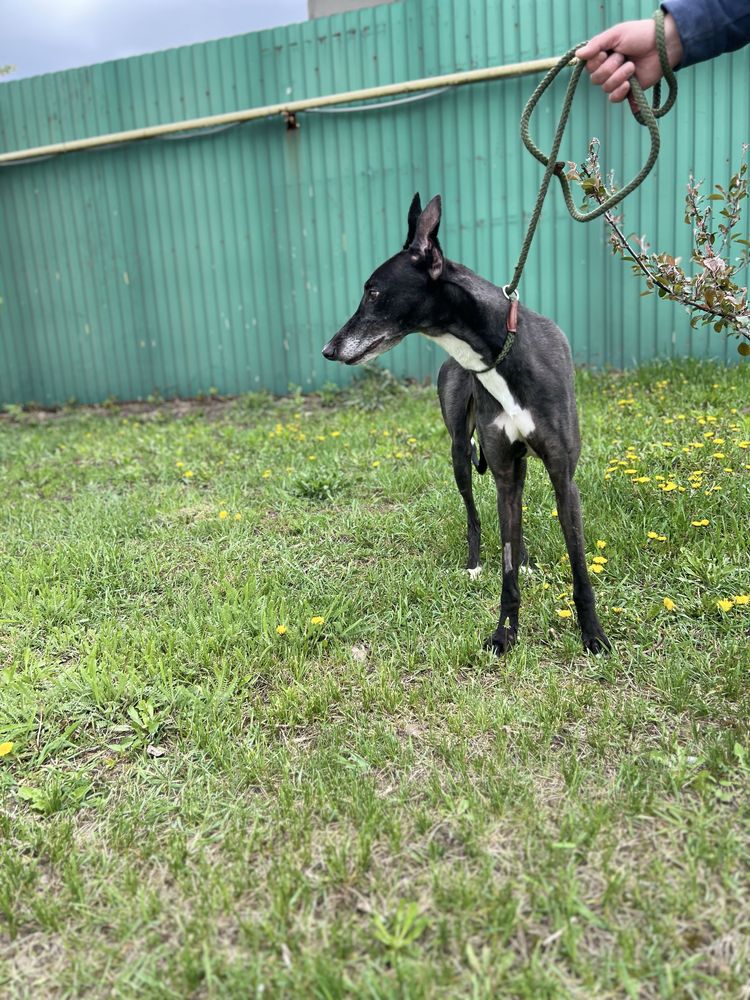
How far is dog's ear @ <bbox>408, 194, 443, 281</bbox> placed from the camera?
7.84 ft

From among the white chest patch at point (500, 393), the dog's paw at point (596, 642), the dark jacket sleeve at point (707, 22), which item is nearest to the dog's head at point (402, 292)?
the white chest patch at point (500, 393)

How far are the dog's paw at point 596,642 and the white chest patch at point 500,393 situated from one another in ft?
2.21

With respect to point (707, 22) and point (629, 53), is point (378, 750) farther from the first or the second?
point (707, 22)

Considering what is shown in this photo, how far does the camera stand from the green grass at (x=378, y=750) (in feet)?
5.05

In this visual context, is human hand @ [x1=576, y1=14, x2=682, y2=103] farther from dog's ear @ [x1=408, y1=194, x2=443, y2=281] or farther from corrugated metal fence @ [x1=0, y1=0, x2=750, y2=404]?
corrugated metal fence @ [x1=0, y1=0, x2=750, y2=404]

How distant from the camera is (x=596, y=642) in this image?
2.53 m

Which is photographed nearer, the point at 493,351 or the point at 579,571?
the point at 493,351

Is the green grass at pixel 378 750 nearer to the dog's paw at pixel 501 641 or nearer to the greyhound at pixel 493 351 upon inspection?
the dog's paw at pixel 501 641

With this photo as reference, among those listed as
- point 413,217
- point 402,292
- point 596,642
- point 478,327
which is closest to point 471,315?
point 478,327

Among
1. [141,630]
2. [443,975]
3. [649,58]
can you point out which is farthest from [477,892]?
[649,58]

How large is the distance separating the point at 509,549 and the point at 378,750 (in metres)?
0.89

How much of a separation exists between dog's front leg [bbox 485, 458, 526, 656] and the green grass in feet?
0.25

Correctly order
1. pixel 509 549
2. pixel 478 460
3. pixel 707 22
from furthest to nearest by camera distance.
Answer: pixel 478 460 → pixel 509 549 → pixel 707 22

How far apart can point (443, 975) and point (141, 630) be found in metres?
1.76
